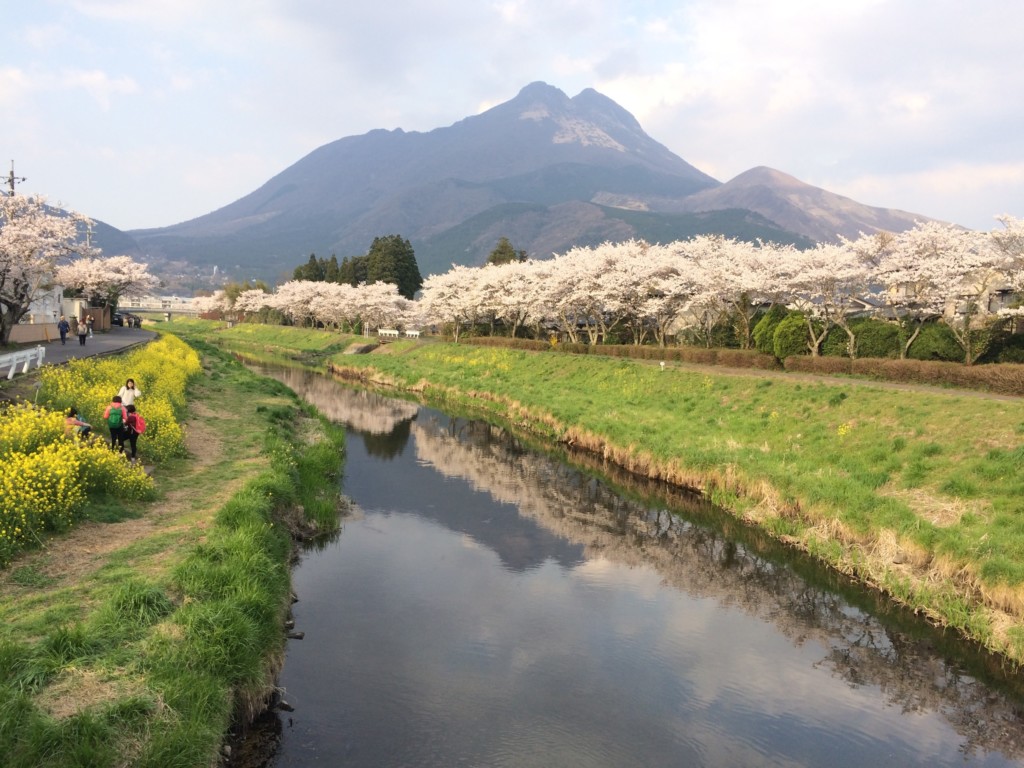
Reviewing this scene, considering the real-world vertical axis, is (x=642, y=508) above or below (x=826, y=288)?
below

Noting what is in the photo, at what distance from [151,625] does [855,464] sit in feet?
58.7

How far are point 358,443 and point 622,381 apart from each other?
15.2 meters

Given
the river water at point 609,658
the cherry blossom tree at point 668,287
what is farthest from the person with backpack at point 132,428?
the cherry blossom tree at point 668,287

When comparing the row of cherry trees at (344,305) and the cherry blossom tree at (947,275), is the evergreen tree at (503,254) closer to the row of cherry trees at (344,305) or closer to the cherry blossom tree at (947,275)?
the row of cherry trees at (344,305)

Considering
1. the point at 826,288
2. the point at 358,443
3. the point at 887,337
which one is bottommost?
the point at 358,443

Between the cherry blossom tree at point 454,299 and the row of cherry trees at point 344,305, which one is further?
the row of cherry trees at point 344,305

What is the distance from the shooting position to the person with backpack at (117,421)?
15.7 m

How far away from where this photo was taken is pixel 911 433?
64.4 feet

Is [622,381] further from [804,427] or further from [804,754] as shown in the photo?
[804,754]

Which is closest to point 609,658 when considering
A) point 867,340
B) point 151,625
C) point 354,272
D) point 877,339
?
point 151,625

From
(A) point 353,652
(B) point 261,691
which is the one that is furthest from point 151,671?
(A) point 353,652

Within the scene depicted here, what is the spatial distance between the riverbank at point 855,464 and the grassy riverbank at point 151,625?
1259 cm

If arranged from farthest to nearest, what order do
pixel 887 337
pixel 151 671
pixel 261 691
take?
pixel 887 337 → pixel 261 691 → pixel 151 671

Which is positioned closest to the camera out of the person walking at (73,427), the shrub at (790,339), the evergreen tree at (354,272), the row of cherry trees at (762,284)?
the person walking at (73,427)
